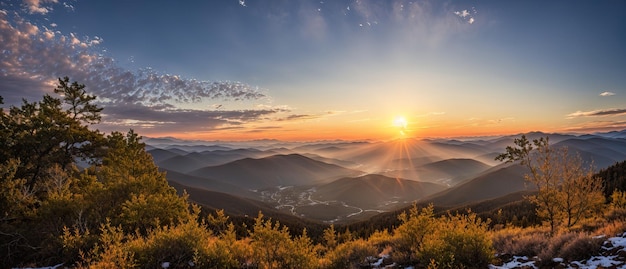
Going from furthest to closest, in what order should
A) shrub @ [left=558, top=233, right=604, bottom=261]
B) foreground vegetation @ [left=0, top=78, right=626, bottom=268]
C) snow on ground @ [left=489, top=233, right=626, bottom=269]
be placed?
foreground vegetation @ [left=0, top=78, right=626, bottom=268] → shrub @ [left=558, top=233, right=604, bottom=261] → snow on ground @ [left=489, top=233, right=626, bottom=269]

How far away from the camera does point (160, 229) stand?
11008mm

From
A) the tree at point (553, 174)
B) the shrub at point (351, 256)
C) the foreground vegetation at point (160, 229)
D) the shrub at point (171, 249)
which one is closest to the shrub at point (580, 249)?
the foreground vegetation at point (160, 229)

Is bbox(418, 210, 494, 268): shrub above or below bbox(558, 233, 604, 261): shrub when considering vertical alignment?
below

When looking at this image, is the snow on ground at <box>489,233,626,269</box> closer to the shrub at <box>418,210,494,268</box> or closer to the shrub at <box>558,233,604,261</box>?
the shrub at <box>558,233,604,261</box>

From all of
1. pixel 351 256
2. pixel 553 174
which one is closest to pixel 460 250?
pixel 351 256

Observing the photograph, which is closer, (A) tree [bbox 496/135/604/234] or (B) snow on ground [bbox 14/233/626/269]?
(B) snow on ground [bbox 14/233/626/269]

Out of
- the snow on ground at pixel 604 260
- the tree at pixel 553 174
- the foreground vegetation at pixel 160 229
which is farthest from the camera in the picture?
the tree at pixel 553 174

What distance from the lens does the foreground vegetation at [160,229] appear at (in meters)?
9.52

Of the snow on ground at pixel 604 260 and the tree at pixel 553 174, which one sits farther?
the tree at pixel 553 174

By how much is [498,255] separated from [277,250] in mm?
8033

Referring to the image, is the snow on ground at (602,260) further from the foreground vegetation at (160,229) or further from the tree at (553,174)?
the tree at (553,174)

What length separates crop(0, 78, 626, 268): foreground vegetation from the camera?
9.52m

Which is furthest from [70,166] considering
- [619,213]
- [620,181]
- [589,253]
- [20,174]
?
[620,181]

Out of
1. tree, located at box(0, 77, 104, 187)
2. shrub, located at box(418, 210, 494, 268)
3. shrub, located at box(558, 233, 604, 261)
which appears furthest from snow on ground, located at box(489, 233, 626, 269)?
tree, located at box(0, 77, 104, 187)
